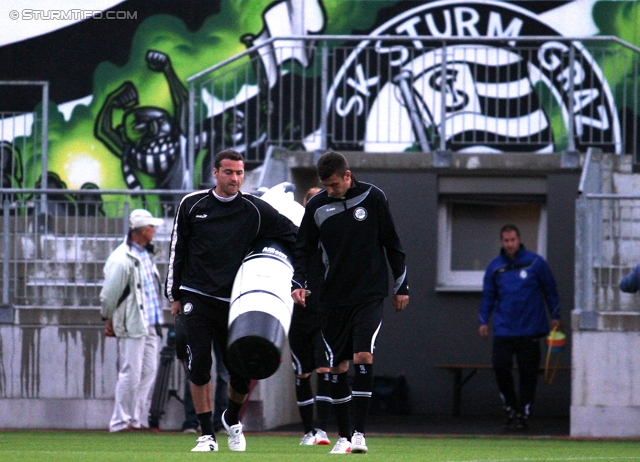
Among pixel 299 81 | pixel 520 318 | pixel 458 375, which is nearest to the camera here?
pixel 520 318

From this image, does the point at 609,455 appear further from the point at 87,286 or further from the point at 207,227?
the point at 87,286

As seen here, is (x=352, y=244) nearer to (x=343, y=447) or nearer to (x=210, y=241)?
(x=210, y=241)

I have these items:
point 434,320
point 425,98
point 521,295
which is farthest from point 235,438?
point 425,98

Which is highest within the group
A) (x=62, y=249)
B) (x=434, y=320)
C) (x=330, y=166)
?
(x=330, y=166)

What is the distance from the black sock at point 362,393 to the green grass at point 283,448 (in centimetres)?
25

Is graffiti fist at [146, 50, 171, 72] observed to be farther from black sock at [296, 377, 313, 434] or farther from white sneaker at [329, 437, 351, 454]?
white sneaker at [329, 437, 351, 454]

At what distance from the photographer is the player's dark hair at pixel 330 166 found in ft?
29.2

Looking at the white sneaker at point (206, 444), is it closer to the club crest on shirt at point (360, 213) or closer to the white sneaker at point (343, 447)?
the white sneaker at point (343, 447)

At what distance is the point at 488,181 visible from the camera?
599 inches

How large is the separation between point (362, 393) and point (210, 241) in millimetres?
1407

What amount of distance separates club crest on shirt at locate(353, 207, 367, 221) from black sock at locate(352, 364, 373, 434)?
0.96 m

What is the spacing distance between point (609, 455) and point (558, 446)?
59.0 inches

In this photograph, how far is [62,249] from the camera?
1367cm

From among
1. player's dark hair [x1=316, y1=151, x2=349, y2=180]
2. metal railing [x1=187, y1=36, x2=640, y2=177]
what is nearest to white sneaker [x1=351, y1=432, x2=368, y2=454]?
player's dark hair [x1=316, y1=151, x2=349, y2=180]
